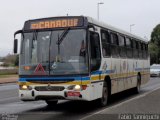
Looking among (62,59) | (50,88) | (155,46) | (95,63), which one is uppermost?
(155,46)

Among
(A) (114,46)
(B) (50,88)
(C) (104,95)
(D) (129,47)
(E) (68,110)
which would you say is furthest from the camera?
(D) (129,47)

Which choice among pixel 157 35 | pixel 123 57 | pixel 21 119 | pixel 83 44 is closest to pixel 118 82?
pixel 123 57

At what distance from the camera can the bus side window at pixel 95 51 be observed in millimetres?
14031

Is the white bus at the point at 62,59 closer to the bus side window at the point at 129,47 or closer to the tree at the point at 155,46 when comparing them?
the bus side window at the point at 129,47

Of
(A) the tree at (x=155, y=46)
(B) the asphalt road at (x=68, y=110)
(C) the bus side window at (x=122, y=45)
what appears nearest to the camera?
(B) the asphalt road at (x=68, y=110)

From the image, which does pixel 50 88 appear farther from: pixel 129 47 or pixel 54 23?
pixel 129 47

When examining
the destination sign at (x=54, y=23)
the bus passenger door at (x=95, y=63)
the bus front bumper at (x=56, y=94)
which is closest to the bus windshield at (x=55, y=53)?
the destination sign at (x=54, y=23)

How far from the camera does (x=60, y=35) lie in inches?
548

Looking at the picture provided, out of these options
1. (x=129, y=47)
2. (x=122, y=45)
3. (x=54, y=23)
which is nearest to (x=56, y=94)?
(x=54, y=23)

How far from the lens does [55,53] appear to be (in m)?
13.8

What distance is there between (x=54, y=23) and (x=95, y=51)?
1.58 m

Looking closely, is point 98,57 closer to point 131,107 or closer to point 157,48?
point 131,107

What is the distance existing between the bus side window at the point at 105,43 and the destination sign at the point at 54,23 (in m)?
1.72

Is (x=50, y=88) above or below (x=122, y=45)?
below
